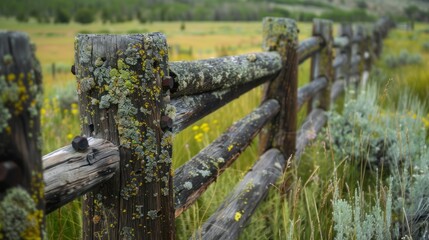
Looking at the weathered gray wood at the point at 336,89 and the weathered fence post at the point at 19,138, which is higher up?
the weathered fence post at the point at 19,138

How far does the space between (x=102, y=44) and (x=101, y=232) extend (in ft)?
1.88

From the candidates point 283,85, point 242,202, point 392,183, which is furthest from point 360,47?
point 242,202

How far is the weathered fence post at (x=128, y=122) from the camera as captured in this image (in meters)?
1.20

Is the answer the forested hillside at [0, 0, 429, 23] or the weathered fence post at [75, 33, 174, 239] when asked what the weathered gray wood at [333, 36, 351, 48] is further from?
the forested hillside at [0, 0, 429, 23]

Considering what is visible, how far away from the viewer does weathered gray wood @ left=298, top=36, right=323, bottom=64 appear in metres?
3.48

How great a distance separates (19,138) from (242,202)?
4.77 ft

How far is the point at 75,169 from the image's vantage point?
104 centimetres

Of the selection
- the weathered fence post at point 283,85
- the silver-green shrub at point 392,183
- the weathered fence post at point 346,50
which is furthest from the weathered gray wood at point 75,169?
the weathered fence post at point 346,50

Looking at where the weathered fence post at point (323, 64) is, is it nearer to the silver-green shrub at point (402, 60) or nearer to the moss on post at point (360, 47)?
the moss on post at point (360, 47)

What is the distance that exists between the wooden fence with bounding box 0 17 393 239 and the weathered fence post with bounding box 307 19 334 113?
219cm

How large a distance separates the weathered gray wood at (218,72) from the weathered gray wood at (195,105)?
26 millimetres

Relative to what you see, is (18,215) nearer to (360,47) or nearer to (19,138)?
(19,138)

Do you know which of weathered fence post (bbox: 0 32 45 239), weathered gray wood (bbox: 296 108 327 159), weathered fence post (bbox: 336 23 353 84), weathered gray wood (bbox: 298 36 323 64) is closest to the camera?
weathered fence post (bbox: 0 32 45 239)

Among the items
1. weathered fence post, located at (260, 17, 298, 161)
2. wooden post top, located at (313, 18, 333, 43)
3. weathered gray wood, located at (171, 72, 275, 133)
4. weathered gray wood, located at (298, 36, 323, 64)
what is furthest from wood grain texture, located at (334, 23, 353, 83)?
weathered gray wood, located at (171, 72, 275, 133)
